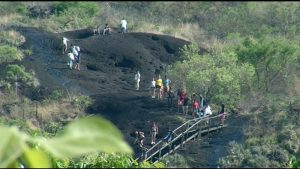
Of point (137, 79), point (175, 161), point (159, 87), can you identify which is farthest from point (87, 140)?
point (137, 79)

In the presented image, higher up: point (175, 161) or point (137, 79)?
point (175, 161)

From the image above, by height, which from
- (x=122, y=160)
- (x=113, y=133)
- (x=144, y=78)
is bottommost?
(x=144, y=78)

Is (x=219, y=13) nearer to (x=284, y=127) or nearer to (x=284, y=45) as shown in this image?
(x=284, y=45)

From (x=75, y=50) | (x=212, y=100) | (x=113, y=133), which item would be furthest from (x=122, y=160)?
(x=75, y=50)

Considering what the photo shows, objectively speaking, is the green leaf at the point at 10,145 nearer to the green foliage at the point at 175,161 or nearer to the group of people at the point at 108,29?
the green foliage at the point at 175,161

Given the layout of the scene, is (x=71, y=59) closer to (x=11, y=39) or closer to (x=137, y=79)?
(x=137, y=79)

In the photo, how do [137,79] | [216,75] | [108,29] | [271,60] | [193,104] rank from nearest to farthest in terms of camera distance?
[193,104] < [216,75] < [271,60] < [137,79] < [108,29]

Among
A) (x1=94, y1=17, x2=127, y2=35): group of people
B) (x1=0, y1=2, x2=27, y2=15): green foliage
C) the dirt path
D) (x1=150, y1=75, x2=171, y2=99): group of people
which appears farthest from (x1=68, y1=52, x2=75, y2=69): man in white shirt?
(x1=0, y1=2, x2=27, y2=15): green foliage
